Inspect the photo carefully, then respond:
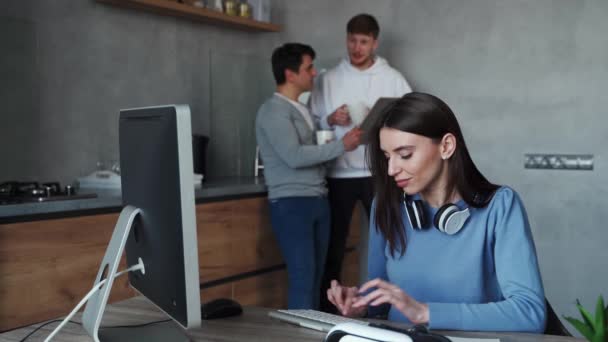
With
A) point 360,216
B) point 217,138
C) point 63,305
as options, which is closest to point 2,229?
point 63,305

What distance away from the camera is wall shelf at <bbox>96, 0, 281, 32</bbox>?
3492 mm

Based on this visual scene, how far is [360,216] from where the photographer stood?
430cm

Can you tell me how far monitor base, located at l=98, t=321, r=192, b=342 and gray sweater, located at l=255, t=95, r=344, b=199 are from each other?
6.16ft

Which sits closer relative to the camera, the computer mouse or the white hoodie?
the computer mouse

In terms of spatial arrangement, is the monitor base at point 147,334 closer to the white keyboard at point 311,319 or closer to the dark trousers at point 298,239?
the white keyboard at point 311,319

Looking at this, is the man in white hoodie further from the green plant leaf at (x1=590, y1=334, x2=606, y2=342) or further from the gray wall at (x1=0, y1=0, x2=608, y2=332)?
the green plant leaf at (x1=590, y1=334, x2=606, y2=342)

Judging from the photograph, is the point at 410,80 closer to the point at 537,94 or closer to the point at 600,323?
the point at 537,94

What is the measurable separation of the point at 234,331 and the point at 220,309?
4.9 inches

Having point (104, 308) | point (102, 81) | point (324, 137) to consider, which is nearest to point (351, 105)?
point (324, 137)

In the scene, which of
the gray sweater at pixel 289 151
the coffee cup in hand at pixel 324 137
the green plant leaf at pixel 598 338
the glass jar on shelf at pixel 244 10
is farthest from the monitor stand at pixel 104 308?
the glass jar on shelf at pixel 244 10

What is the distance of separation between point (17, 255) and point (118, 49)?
1.46 meters

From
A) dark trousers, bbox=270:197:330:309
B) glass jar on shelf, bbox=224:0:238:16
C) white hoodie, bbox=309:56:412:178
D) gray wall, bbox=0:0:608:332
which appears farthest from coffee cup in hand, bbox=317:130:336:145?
glass jar on shelf, bbox=224:0:238:16

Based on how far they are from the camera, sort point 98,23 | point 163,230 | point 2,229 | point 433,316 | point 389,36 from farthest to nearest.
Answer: point 389,36 → point 98,23 → point 2,229 → point 433,316 → point 163,230

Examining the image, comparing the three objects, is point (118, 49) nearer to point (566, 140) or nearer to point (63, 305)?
point (63, 305)
